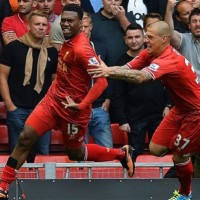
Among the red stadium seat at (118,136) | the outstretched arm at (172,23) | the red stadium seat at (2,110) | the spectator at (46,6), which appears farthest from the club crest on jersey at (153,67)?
→ the red stadium seat at (2,110)

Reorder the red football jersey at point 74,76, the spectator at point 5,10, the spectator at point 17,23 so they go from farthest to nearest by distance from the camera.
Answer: the spectator at point 5,10, the spectator at point 17,23, the red football jersey at point 74,76

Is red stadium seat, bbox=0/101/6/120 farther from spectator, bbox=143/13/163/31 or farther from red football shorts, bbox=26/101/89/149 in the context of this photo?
spectator, bbox=143/13/163/31

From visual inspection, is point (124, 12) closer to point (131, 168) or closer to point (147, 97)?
point (147, 97)

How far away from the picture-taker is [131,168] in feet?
37.0

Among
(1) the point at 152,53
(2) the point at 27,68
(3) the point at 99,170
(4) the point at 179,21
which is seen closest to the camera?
(1) the point at 152,53

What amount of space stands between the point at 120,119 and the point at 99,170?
1.32 metres

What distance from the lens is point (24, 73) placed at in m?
12.5

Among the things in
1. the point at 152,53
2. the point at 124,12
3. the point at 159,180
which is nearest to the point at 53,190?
the point at 159,180

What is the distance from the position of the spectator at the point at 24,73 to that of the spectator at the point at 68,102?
127 centimetres

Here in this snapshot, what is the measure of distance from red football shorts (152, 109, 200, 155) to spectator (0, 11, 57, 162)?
2.03m

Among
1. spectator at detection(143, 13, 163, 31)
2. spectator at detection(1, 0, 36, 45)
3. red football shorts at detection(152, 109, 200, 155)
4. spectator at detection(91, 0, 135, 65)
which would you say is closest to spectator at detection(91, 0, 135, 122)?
spectator at detection(91, 0, 135, 65)

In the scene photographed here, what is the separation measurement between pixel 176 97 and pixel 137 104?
6.59ft

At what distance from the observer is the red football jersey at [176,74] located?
33.7ft

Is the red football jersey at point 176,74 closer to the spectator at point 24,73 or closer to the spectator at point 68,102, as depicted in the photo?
the spectator at point 68,102
